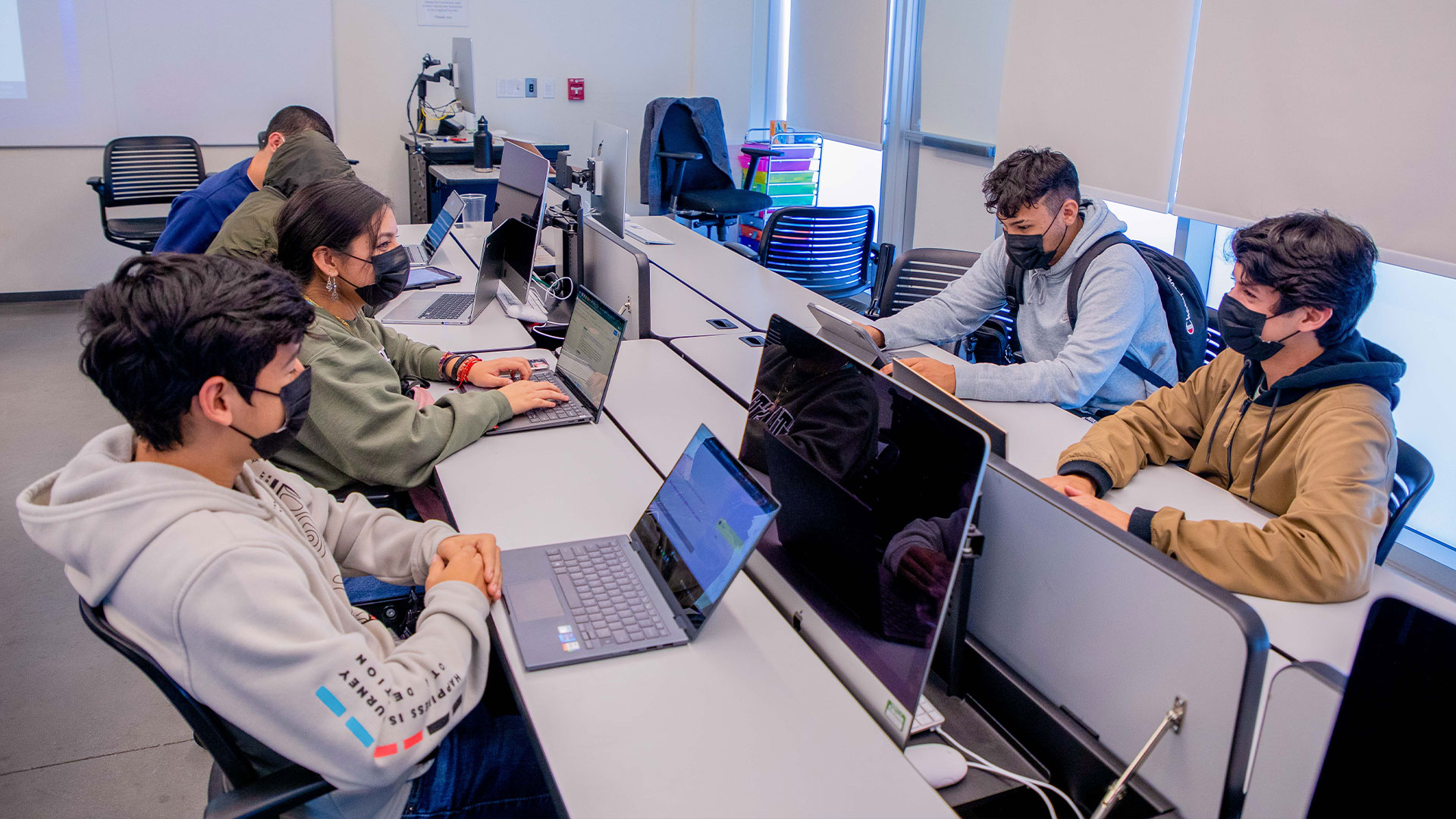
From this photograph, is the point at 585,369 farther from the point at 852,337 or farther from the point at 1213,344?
the point at 1213,344

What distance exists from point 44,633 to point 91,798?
2.53 ft

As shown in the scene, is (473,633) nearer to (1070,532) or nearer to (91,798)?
(1070,532)

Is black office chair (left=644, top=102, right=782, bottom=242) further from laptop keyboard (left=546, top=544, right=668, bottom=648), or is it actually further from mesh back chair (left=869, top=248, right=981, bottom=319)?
laptop keyboard (left=546, top=544, right=668, bottom=648)

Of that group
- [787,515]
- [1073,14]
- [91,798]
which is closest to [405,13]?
[1073,14]

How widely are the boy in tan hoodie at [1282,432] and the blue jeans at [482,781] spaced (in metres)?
0.91

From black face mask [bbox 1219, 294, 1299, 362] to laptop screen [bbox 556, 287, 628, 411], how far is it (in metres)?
1.17

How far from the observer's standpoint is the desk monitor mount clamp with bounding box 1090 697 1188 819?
104cm

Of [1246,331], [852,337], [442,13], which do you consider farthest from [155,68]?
[1246,331]

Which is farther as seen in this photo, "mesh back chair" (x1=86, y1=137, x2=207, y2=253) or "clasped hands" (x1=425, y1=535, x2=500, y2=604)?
"mesh back chair" (x1=86, y1=137, x2=207, y2=253)

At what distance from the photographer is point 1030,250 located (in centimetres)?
250

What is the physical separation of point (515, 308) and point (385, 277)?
3.28ft

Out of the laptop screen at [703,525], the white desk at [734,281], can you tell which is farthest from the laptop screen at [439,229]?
the laptop screen at [703,525]

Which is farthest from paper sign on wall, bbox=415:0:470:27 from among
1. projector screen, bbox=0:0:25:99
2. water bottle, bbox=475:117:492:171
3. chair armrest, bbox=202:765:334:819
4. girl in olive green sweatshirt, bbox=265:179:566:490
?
chair armrest, bbox=202:765:334:819

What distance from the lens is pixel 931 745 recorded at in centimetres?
121
